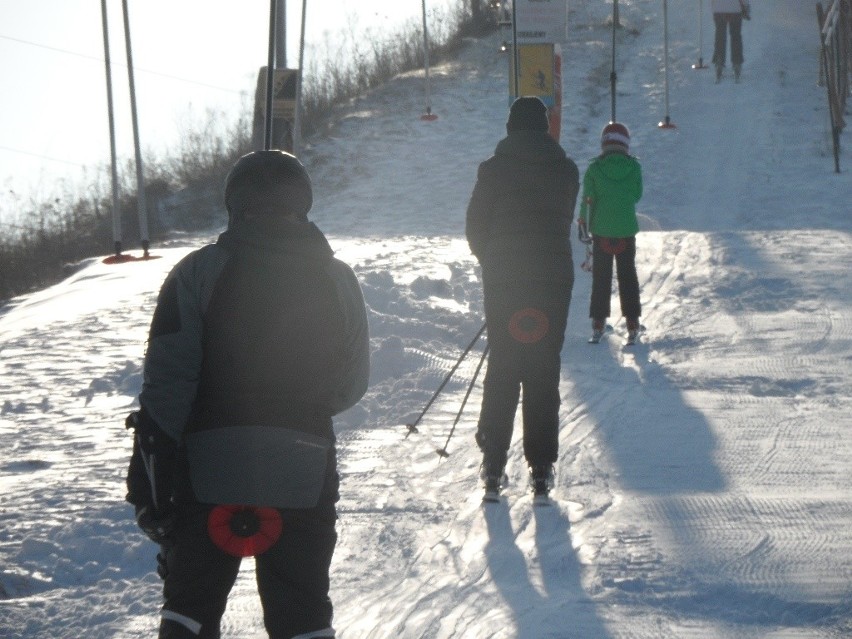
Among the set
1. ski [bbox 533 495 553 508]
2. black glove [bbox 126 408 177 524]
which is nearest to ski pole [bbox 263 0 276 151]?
black glove [bbox 126 408 177 524]

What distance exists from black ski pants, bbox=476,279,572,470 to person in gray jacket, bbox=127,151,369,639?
2.51 m

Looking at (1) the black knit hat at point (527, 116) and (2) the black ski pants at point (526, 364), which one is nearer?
(2) the black ski pants at point (526, 364)

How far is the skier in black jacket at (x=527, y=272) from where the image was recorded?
18.2 feet

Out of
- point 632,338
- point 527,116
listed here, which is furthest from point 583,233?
point 527,116

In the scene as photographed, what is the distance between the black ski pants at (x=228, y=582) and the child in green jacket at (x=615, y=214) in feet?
21.5

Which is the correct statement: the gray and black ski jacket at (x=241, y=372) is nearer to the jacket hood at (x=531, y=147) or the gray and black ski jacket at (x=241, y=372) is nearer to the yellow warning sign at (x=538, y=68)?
the jacket hood at (x=531, y=147)

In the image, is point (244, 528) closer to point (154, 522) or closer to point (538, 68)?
point (154, 522)

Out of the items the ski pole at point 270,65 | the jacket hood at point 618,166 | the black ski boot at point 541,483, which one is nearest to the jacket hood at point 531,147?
the black ski boot at point 541,483

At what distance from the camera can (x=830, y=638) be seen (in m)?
4.09

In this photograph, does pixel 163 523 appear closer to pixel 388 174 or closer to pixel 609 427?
pixel 609 427

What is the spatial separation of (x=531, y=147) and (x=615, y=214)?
389cm

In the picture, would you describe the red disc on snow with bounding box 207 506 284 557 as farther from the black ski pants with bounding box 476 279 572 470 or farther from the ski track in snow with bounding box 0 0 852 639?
the black ski pants with bounding box 476 279 572 470

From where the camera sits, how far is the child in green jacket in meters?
9.38

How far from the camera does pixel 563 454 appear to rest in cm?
662
